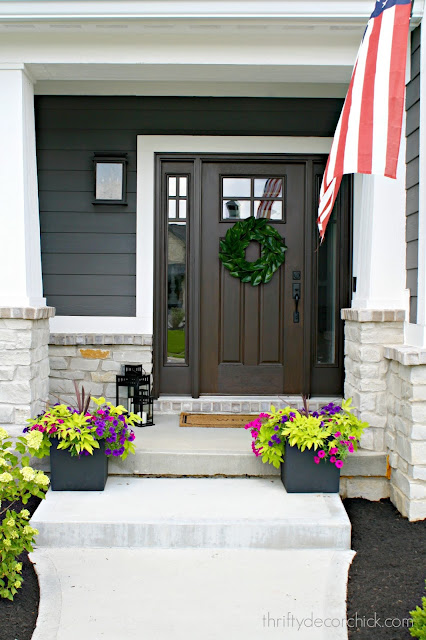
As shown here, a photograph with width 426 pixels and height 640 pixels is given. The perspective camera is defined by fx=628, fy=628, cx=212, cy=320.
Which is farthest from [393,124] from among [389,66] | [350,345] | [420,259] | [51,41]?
[51,41]

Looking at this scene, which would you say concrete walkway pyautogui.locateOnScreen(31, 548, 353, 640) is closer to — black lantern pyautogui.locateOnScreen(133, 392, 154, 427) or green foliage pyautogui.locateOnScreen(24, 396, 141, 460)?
green foliage pyautogui.locateOnScreen(24, 396, 141, 460)

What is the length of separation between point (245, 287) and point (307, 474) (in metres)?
1.75

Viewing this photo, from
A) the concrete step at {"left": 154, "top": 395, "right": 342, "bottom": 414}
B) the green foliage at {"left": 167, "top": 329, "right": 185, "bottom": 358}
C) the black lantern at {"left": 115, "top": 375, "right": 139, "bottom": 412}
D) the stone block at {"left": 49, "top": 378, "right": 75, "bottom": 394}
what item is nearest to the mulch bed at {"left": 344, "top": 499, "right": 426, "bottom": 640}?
the concrete step at {"left": 154, "top": 395, "right": 342, "bottom": 414}

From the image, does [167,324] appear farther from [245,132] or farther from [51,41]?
[51,41]

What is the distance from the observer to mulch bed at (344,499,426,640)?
2.58 meters

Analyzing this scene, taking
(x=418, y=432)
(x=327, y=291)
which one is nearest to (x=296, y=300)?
(x=327, y=291)

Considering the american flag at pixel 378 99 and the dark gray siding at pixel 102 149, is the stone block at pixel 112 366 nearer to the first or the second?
the dark gray siding at pixel 102 149

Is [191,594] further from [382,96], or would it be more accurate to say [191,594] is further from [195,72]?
[195,72]

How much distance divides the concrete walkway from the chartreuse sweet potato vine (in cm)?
56

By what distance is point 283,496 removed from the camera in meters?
3.55

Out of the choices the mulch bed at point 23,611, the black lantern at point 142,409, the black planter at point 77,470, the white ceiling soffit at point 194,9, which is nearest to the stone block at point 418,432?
the black planter at point 77,470

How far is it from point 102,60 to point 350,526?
3050 mm

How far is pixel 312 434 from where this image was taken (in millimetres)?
3473

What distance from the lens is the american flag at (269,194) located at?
488cm
